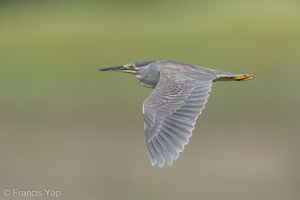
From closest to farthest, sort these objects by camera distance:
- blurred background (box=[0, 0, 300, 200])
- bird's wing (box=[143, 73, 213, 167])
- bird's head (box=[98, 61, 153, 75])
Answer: bird's wing (box=[143, 73, 213, 167])
bird's head (box=[98, 61, 153, 75])
blurred background (box=[0, 0, 300, 200])

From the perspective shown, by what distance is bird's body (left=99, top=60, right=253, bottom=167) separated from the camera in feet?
18.5

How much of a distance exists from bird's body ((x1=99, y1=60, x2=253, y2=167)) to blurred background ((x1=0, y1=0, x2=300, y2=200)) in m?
2.95

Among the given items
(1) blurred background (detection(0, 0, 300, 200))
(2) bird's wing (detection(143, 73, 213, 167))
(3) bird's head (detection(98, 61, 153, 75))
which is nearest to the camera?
(2) bird's wing (detection(143, 73, 213, 167))

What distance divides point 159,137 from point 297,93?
26.8 feet

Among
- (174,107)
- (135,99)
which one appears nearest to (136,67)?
(174,107)

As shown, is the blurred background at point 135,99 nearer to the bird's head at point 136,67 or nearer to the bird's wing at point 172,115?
the bird's head at point 136,67

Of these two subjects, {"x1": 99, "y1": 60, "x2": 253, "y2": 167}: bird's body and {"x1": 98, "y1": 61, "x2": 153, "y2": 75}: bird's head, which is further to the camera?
{"x1": 98, "y1": 61, "x2": 153, "y2": 75}: bird's head

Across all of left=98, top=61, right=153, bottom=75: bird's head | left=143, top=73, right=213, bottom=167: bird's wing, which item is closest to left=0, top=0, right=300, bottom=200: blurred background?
left=98, top=61, right=153, bottom=75: bird's head

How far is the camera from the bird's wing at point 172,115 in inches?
222

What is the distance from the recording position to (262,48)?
15930 millimetres

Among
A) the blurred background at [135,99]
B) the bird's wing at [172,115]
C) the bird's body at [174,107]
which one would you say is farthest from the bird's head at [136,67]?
the blurred background at [135,99]

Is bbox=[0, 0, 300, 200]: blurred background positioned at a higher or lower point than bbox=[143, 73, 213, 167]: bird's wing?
higher

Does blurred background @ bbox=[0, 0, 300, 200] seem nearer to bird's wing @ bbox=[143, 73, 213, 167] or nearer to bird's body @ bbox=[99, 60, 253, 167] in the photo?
bird's body @ bbox=[99, 60, 253, 167]

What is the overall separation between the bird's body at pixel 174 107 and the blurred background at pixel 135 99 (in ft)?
9.69
